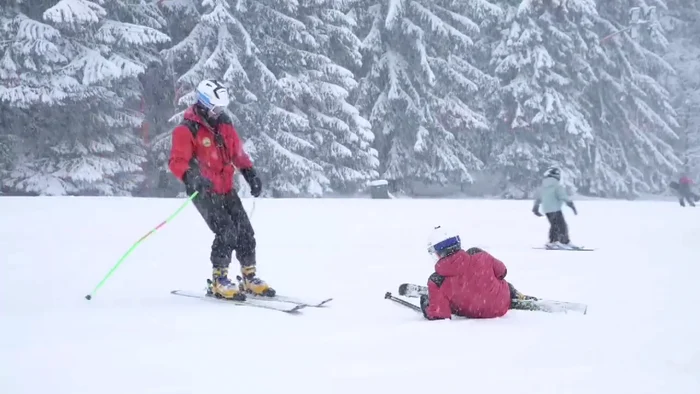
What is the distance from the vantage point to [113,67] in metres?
19.3

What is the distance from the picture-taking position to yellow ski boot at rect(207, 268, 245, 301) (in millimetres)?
6221

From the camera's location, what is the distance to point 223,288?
20.5ft

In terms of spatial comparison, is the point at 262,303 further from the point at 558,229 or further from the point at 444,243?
the point at 558,229

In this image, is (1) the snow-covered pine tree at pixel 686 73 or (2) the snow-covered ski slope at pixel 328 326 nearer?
(2) the snow-covered ski slope at pixel 328 326

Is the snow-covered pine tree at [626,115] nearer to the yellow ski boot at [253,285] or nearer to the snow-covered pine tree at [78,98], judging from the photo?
the snow-covered pine tree at [78,98]

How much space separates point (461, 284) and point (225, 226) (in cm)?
228

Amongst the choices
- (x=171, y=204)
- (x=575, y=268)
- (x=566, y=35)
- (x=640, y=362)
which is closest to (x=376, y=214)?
(x=171, y=204)

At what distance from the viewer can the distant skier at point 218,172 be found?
6.09 m

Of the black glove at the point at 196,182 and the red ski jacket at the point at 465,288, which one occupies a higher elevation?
the black glove at the point at 196,182

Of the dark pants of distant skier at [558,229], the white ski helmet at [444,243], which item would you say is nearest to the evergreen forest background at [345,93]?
the dark pants of distant skier at [558,229]

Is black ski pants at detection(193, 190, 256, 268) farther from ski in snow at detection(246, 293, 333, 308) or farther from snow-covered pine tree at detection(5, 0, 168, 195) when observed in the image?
snow-covered pine tree at detection(5, 0, 168, 195)

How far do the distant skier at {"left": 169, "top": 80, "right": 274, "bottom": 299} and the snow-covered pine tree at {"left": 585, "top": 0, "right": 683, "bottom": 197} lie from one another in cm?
2811

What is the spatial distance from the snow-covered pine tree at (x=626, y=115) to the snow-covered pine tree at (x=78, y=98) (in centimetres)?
2155

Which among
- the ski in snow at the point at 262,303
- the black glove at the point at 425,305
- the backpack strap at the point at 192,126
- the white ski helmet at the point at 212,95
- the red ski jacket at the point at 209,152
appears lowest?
the ski in snow at the point at 262,303
